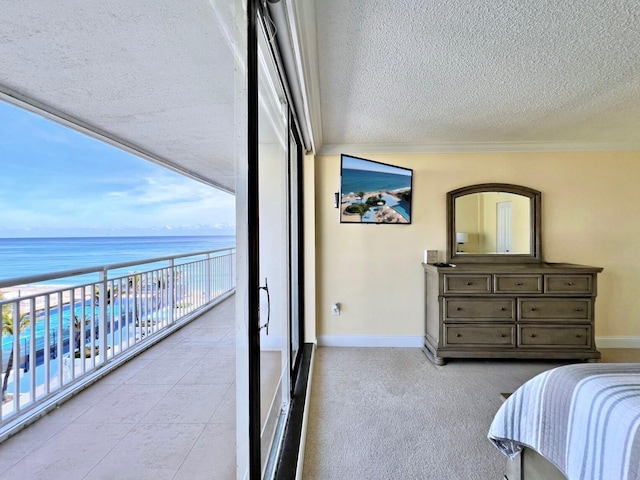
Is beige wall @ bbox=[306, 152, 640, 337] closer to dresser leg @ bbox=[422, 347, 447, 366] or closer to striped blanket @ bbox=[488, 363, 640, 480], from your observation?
dresser leg @ bbox=[422, 347, 447, 366]

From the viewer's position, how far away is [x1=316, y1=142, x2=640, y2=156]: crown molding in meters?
3.29

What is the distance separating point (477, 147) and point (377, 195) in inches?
48.1

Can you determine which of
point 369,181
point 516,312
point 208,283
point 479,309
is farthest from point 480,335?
point 208,283

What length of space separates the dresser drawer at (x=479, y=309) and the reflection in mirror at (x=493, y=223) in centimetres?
64

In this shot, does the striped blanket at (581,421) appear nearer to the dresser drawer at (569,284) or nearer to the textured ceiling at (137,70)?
the textured ceiling at (137,70)

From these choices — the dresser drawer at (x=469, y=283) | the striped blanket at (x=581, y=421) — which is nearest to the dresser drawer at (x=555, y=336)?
the dresser drawer at (x=469, y=283)

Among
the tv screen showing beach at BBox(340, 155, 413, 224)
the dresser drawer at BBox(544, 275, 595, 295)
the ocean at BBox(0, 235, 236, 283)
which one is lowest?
the dresser drawer at BBox(544, 275, 595, 295)

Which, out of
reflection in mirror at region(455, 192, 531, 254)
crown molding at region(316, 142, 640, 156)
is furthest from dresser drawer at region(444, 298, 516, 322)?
crown molding at region(316, 142, 640, 156)

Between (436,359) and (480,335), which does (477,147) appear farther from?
(436,359)

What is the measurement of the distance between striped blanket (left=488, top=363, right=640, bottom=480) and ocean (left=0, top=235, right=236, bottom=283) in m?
1.70

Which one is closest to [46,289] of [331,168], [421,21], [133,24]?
[133,24]

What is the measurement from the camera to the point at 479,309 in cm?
295

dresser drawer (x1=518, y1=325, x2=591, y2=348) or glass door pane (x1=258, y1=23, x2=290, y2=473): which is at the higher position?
glass door pane (x1=258, y1=23, x2=290, y2=473)

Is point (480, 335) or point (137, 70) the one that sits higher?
point (137, 70)
